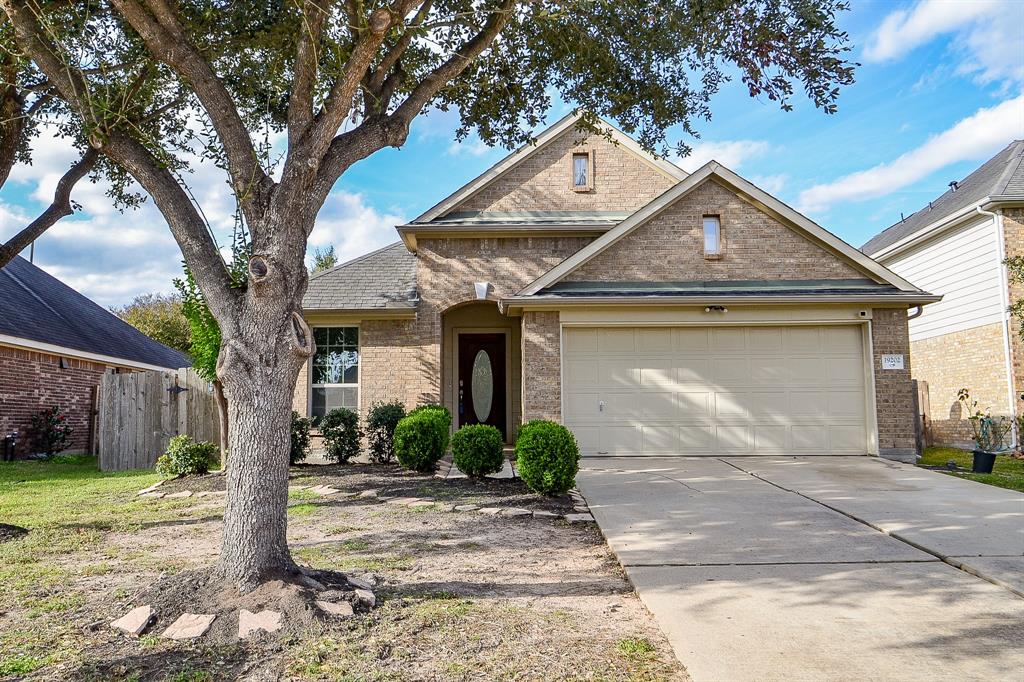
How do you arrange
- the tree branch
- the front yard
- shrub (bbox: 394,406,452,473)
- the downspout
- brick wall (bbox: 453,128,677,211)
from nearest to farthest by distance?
the front yard < the tree branch < shrub (bbox: 394,406,452,473) < the downspout < brick wall (bbox: 453,128,677,211)

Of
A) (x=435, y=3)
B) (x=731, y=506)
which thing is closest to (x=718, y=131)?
(x=435, y=3)

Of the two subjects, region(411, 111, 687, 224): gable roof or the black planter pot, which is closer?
the black planter pot

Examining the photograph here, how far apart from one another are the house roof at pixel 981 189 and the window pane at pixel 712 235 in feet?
19.3

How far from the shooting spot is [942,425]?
50.2ft

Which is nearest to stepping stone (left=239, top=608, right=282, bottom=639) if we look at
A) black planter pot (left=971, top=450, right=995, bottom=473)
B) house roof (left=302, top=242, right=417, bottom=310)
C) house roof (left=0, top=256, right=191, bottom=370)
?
house roof (left=302, top=242, right=417, bottom=310)

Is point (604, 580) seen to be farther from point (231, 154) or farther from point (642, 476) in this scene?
point (642, 476)

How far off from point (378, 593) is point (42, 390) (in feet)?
45.2

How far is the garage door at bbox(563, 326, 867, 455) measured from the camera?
11.8 metres

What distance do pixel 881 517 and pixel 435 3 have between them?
23.1 ft

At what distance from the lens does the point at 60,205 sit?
7594mm

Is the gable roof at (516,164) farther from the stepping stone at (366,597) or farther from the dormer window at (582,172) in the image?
the stepping stone at (366,597)

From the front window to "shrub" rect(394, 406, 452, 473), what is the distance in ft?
12.5

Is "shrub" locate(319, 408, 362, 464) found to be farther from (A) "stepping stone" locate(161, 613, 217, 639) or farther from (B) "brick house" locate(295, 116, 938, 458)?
(A) "stepping stone" locate(161, 613, 217, 639)

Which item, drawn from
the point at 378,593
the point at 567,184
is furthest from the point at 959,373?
the point at 378,593
